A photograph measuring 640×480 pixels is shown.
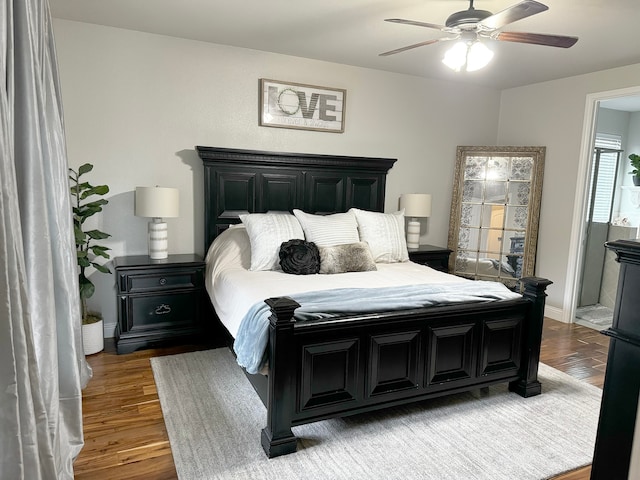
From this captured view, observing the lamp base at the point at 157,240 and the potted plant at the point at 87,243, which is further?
the lamp base at the point at 157,240

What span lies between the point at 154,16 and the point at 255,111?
118cm

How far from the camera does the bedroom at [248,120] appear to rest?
12.1ft

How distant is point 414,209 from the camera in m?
4.78

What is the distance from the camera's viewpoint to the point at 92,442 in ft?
7.67

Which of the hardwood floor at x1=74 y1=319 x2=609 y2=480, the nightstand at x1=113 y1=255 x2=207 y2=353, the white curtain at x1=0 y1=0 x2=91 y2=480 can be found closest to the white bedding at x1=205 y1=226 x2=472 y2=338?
the nightstand at x1=113 y1=255 x2=207 y2=353

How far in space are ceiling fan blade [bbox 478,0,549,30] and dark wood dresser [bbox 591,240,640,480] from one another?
1410 mm

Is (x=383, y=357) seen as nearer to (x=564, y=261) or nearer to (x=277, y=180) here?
(x=277, y=180)

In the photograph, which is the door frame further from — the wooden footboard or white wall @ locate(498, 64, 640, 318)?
the wooden footboard

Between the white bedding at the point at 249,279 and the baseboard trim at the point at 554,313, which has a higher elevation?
the white bedding at the point at 249,279

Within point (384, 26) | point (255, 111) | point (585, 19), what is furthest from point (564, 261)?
point (255, 111)

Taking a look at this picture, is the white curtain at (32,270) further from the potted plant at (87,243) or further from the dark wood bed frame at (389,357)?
the potted plant at (87,243)

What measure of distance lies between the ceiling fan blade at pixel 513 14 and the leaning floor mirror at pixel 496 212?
2792 mm

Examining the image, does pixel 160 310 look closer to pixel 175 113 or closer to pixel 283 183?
pixel 283 183

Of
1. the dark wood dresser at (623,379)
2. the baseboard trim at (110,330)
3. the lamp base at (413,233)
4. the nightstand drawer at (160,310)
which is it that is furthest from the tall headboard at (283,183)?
the dark wood dresser at (623,379)
